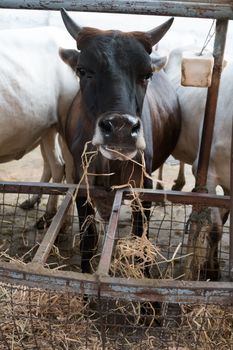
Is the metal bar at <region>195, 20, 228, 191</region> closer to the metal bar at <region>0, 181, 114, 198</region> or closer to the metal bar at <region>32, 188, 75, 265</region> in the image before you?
the metal bar at <region>0, 181, 114, 198</region>

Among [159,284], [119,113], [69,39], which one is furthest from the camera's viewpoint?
[69,39]

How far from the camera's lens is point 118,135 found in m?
2.85

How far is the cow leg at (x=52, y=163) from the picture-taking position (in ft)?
15.5

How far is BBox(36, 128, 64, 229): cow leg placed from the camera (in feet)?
15.5

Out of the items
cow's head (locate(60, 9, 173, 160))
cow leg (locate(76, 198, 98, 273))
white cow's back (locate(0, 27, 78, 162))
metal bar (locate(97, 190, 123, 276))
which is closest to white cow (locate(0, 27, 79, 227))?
white cow's back (locate(0, 27, 78, 162))

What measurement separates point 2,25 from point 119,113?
176 inches

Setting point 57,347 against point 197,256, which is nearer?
point 57,347

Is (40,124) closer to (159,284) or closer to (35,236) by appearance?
(35,236)

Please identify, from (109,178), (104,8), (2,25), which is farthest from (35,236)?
(2,25)

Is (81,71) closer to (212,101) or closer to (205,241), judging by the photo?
(212,101)

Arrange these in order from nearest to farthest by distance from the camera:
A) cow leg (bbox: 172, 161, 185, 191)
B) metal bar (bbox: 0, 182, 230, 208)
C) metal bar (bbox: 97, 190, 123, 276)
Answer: metal bar (bbox: 97, 190, 123, 276), metal bar (bbox: 0, 182, 230, 208), cow leg (bbox: 172, 161, 185, 191)

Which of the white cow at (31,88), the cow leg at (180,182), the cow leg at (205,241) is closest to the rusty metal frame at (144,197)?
the cow leg at (205,241)

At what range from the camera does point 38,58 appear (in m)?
4.39

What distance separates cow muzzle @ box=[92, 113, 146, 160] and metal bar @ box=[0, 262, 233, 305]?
897 millimetres
